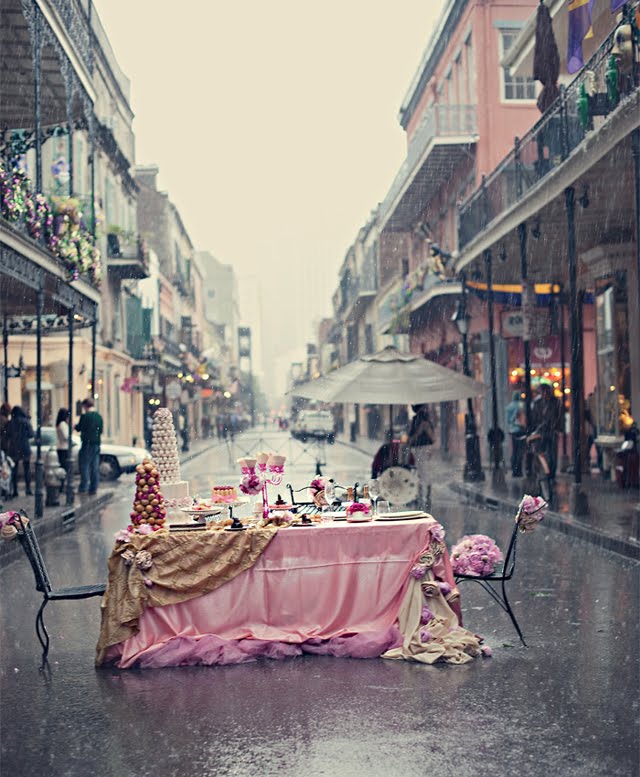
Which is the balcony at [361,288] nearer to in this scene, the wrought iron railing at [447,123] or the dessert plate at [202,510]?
the wrought iron railing at [447,123]

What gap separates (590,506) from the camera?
14.7 metres

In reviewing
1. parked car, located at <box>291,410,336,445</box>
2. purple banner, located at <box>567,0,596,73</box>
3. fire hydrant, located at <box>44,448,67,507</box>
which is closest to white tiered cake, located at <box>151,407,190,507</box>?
fire hydrant, located at <box>44,448,67,507</box>

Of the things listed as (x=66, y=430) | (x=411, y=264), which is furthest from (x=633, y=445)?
(x=411, y=264)

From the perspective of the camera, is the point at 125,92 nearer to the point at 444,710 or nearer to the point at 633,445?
the point at 633,445

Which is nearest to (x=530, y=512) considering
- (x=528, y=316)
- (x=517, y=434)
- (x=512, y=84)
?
(x=528, y=316)

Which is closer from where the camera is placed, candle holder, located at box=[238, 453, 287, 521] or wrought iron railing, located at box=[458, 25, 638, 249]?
candle holder, located at box=[238, 453, 287, 521]

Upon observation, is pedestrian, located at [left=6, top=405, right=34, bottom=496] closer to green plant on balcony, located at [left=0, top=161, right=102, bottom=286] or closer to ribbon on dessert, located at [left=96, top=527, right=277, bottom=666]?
green plant on balcony, located at [left=0, top=161, right=102, bottom=286]

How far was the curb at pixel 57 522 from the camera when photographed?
1235cm

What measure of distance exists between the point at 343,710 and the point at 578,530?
7626 millimetres

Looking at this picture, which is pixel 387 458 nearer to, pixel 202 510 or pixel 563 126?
pixel 563 126

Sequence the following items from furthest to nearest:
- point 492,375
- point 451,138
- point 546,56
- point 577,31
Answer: point 451,138 < point 492,375 < point 546,56 < point 577,31

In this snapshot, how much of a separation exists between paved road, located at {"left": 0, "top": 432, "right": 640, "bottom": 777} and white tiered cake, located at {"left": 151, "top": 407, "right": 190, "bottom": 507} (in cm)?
116

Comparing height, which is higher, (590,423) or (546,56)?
(546,56)

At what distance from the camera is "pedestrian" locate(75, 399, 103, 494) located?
19469mm
